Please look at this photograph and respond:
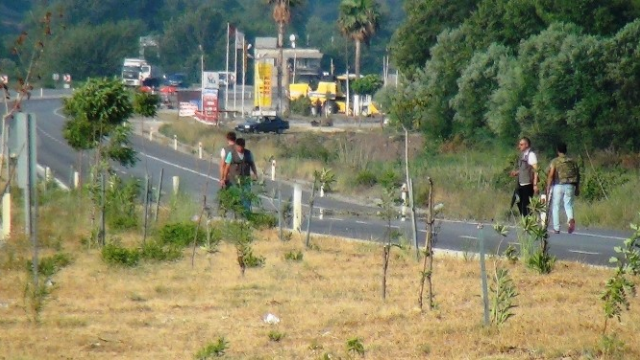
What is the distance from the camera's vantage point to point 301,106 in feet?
303

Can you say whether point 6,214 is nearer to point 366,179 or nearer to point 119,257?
point 119,257

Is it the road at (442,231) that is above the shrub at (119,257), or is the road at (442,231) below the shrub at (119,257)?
below

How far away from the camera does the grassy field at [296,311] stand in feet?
32.3

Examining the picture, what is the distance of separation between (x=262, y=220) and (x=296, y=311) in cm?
730

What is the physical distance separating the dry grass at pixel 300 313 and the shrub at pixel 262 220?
1646 millimetres

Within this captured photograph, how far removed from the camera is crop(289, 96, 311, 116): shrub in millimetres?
92188

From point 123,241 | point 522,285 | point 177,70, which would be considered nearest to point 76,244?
point 123,241

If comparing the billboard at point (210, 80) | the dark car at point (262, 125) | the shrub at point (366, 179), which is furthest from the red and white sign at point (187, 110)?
the shrub at point (366, 179)

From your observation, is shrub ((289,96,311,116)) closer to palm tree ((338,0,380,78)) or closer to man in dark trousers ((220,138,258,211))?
palm tree ((338,0,380,78))

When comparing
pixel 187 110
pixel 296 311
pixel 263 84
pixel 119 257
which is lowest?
pixel 187 110

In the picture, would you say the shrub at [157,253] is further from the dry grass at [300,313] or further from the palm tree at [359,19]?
the palm tree at [359,19]

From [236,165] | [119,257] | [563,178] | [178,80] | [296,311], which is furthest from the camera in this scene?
[178,80]

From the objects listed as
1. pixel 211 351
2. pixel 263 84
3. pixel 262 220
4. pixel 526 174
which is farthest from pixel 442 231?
pixel 263 84

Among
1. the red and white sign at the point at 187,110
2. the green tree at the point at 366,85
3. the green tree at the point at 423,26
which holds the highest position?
the green tree at the point at 423,26
